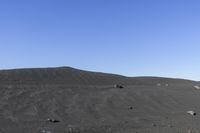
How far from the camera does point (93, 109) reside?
21.4m

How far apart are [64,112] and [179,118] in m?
5.43

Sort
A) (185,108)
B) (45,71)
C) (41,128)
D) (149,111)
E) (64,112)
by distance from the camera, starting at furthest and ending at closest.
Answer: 1. (45,71)
2. (185,108)
3. (149,111)
4. (64,112)
5. (41,128)

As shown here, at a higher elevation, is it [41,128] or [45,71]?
[45,71]

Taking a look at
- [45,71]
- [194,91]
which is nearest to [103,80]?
[45,71]

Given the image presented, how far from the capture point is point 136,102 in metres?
23.9

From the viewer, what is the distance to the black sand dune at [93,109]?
58.2 feet

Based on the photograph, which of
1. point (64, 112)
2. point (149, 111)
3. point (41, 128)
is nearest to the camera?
point (41, 128)

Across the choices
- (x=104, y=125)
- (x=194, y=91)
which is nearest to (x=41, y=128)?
(x=104, y=125)

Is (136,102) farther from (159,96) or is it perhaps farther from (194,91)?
(194,91)

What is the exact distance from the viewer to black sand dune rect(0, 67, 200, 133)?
1775cm

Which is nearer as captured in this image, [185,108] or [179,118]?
[179,118]

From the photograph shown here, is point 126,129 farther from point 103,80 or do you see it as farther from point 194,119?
point 103,80

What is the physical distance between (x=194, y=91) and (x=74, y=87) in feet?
28.4

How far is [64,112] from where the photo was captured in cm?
2047
